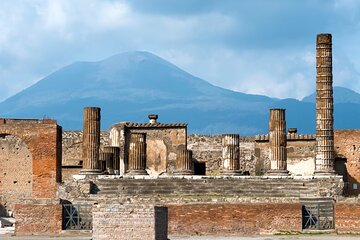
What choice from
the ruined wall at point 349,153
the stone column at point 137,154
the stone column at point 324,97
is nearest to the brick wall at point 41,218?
the stone column at point 137,154

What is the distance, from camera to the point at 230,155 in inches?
1427

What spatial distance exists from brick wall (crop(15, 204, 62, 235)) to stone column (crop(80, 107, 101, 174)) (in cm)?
698

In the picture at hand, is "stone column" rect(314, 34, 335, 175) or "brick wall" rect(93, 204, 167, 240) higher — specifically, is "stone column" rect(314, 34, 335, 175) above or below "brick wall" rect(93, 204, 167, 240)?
above

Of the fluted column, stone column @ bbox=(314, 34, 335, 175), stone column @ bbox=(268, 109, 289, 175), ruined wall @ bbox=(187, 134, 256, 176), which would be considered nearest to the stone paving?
the fluted column

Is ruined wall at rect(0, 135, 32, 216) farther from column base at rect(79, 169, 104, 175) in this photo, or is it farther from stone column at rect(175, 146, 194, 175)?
column base at rect(79, 169, 104, 175)

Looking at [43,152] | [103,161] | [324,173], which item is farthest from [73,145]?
[324,173]

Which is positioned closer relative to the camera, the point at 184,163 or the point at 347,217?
the point at 347,217

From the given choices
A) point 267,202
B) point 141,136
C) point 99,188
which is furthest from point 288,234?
point 141,136

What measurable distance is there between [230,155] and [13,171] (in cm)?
1032

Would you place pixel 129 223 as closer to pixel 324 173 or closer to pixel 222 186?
pixel 222 186

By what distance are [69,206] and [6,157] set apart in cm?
1521

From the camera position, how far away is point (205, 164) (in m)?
45.5

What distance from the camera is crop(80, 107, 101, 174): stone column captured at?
112 ft

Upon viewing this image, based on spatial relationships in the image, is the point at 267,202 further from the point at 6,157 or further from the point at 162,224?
the point at 6,157
